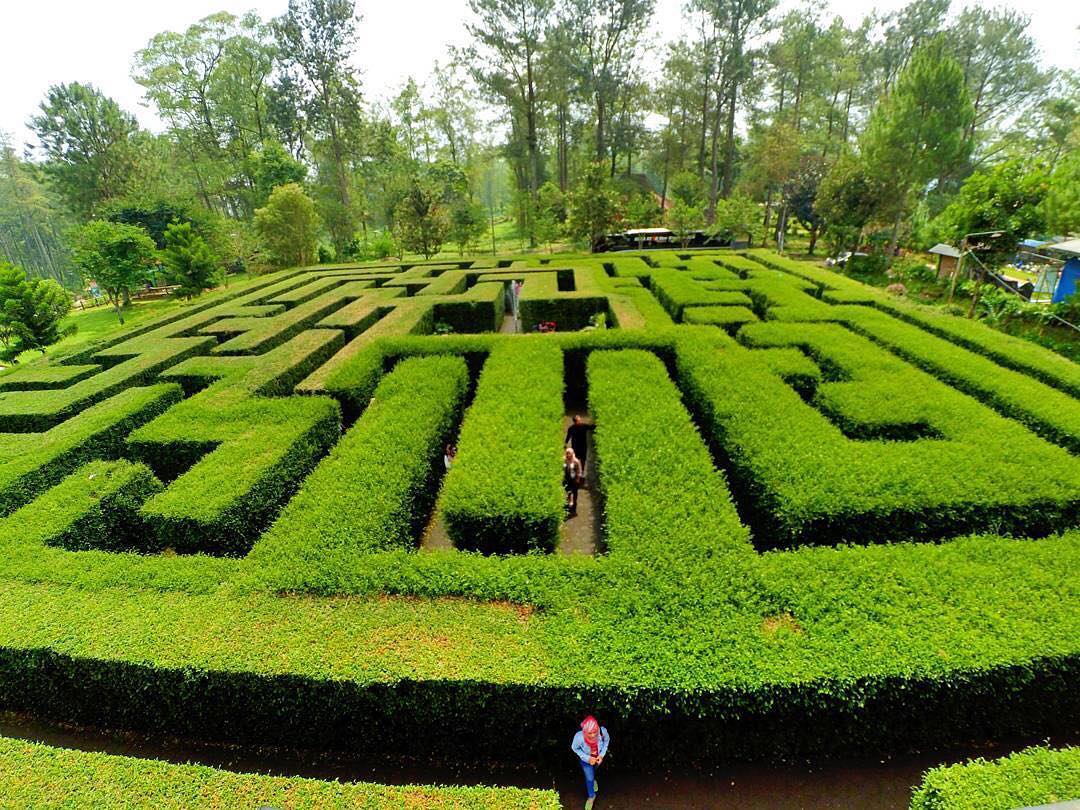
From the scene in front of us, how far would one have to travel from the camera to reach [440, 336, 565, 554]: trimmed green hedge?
6.69 m

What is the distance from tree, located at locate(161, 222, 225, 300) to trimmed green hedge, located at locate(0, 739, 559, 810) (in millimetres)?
24301

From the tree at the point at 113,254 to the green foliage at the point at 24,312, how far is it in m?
5.46

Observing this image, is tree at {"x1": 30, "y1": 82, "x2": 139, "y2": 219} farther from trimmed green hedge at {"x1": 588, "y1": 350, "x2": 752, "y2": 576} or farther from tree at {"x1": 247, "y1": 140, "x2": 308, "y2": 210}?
trimmed green hedge at {"x1": 588, "y1": 350, "x2": 752, "y2": 576}

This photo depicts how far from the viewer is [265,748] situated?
17.7 ft

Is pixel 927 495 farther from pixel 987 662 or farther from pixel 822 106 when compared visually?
pixel 822 106

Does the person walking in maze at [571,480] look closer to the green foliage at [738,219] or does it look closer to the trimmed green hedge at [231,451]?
the trimmed green hedge at [231,451]

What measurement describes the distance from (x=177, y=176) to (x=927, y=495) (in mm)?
59584

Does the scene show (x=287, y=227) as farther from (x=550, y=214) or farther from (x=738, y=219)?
(x=738, y=219)

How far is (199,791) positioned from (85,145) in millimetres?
48249

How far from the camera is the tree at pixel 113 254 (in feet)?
77.6

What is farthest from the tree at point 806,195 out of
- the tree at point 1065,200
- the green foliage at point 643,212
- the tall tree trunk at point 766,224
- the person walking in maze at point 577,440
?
the person walking in maze at point 577,440

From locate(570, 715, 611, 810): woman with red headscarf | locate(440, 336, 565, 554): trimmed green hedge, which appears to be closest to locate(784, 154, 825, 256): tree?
locate(440, 336, 565, 554): trimmed green hedge

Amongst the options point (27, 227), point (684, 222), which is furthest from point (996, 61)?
point (27, 227)

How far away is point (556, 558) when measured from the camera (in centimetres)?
616
